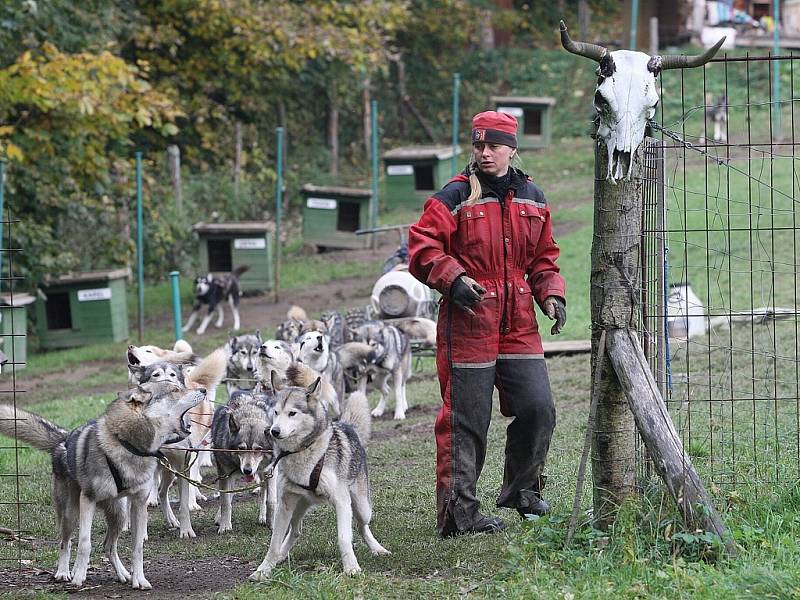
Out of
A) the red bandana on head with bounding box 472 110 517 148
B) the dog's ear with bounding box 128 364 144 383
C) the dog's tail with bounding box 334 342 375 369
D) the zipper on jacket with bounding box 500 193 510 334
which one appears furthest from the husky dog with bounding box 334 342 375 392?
the red bandana on head with bounding box 472 110 517 148

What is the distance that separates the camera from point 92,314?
16.6m

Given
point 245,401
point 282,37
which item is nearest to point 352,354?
point 245,401

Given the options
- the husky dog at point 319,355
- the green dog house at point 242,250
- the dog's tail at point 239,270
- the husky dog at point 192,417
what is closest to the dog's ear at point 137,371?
the husky dog at point 192,417

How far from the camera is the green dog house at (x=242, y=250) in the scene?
18.4 m

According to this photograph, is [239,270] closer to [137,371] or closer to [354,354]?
[354,354]

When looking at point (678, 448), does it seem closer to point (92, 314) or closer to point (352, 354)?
point (352, 354)

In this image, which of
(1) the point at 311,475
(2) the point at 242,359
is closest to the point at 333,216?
(2) the point at 242,359

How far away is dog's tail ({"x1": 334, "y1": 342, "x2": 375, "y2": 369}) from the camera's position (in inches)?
418

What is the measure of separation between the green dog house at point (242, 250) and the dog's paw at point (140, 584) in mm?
12635

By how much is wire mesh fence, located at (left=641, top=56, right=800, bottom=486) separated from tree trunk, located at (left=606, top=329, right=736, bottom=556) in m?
0.49

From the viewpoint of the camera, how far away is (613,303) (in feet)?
17.5

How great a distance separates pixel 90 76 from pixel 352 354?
243 inches

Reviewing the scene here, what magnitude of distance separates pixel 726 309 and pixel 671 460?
13.6 feet

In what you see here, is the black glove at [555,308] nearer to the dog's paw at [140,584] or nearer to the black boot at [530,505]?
the black boot at [530,505]
